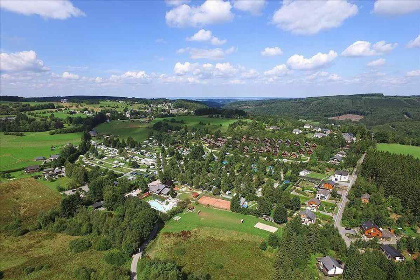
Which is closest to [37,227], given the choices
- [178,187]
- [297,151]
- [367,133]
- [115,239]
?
[115,239]

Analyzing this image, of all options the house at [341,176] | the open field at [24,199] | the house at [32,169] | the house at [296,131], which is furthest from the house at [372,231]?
the house at [32,169]

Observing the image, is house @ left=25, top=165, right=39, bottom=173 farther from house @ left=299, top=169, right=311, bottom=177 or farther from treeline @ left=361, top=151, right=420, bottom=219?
treeline @ left=361, top=151, right=420, bottom=219

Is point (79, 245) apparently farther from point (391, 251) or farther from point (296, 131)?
point (296, 131)

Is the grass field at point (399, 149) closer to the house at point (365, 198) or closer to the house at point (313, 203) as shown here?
the house at point (365, 198)

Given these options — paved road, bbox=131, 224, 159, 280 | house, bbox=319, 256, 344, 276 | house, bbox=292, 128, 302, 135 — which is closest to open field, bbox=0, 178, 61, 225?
paved road, bbox=131, 224, 159, 280

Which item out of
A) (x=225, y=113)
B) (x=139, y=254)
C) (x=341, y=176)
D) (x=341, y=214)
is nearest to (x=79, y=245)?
(x=139, y=254)
